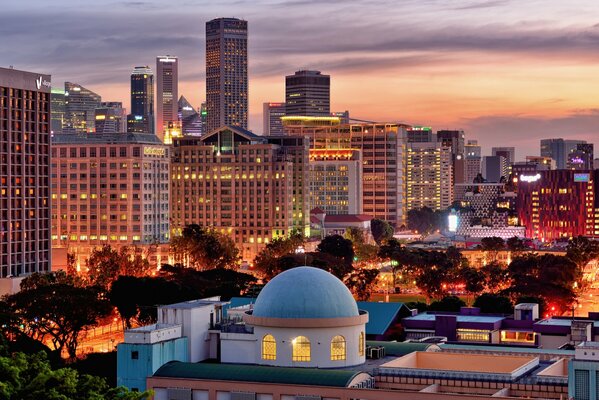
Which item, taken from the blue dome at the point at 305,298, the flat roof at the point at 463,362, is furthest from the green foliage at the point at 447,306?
the blue dome at the point at 305,298

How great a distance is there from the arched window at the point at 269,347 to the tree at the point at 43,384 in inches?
1080

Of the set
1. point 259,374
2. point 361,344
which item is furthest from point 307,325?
point 259,374

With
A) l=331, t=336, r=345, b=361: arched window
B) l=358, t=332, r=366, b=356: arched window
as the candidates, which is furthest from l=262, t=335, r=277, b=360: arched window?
Answer: l=358, t=332, r=366, b=356: arched window

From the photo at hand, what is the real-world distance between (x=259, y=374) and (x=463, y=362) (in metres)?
16.5

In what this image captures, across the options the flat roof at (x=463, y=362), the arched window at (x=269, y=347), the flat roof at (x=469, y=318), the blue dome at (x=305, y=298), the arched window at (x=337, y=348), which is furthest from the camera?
the flat roof at (x=469, y=318)

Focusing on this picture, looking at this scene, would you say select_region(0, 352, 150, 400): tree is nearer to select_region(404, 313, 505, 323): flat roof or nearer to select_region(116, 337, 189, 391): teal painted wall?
select_region(116, 337, 189, 391): teal painted wall

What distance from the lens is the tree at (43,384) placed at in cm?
6820

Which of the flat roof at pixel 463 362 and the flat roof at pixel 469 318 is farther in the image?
the flat roof at pixel 469 318

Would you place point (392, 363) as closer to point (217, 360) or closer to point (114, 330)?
point (217, 360)

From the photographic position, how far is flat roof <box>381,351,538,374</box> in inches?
3880

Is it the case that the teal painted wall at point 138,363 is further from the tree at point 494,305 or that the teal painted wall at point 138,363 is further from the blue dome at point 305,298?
the tree at point 494,305

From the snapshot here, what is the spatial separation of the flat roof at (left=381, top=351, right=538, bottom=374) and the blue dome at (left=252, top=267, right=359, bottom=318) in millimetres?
5691

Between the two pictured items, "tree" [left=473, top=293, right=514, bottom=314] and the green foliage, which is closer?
the green foliage

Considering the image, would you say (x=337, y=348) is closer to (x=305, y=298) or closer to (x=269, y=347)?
(x=305, y=298)
